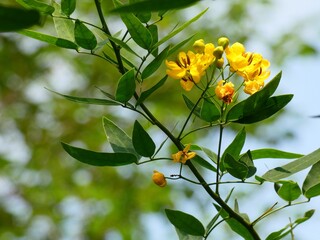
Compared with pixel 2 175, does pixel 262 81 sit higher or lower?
higher

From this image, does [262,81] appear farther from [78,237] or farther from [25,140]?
[25,140]

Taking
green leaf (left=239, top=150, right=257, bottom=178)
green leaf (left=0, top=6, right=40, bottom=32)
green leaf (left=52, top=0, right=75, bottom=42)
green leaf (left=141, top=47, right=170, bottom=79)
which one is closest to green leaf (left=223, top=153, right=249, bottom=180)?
green leaf (left=239, top=150, right=257, bottom=178)

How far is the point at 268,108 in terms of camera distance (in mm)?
629

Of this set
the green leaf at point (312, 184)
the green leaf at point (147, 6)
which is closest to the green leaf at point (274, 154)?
the green leaf at point (312, 184)

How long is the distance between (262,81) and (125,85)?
0.17 meters

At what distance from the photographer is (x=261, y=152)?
0.70 meters

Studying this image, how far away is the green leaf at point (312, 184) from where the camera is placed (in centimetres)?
66

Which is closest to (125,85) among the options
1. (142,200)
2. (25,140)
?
(142,200)

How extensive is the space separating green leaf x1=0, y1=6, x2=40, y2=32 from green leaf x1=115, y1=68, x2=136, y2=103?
0.29m

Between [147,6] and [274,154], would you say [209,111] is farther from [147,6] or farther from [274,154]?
[147,6]

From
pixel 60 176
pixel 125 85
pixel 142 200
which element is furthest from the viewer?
pixel 60 176

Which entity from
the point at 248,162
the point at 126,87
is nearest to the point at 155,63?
the point at 126,87

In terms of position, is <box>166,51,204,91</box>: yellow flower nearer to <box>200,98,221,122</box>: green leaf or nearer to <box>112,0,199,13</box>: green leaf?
<box>200,98,221,122</box>: green leaf

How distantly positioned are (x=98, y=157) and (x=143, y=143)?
0.06m
